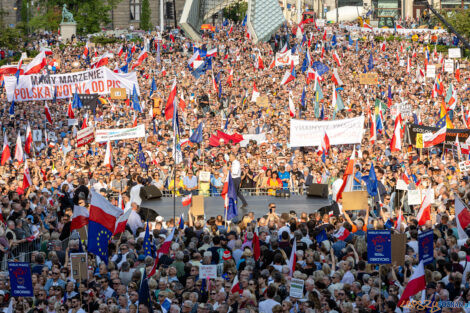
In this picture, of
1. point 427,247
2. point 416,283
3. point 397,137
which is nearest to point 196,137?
point 397,137

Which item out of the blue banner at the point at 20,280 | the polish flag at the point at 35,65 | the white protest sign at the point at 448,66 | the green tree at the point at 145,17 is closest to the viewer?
the blue banner at the point at 20,280

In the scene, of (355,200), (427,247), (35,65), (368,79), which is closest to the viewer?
(427,247)

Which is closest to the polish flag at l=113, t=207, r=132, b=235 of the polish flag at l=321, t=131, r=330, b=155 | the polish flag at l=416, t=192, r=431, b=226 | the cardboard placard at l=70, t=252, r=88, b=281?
the cardboard placard at l=70, t=252, r=88, b=281

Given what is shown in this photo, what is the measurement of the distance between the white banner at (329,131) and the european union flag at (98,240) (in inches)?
435

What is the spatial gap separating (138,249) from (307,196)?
7.41m

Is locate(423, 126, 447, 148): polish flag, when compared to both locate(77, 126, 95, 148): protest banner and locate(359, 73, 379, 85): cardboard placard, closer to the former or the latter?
locate(77, 126, 95, 148): protest banner

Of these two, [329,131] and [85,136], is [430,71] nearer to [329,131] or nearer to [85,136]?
[329,131]

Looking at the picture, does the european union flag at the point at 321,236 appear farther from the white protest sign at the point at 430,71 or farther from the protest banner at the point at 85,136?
the white protest sign at the point at 430,71

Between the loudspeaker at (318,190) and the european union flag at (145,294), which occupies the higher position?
the european union flag at (145,294)

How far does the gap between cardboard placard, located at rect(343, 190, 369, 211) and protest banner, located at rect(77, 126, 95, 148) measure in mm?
10679

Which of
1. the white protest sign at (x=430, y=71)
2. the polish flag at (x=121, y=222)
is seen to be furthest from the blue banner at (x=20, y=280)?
the white protest sign at (x=430, y=71)

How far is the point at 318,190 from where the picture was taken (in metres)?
21.1

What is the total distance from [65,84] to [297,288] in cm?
2029

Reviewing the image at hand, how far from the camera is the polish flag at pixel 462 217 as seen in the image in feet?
45.5
